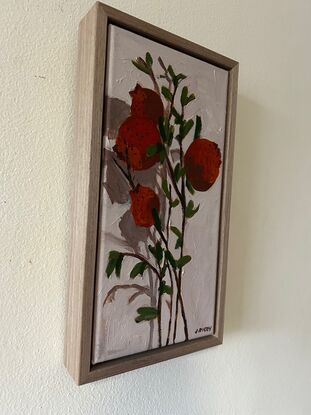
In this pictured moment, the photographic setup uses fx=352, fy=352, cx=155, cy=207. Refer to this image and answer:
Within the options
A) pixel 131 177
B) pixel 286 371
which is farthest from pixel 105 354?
pixel 286 371

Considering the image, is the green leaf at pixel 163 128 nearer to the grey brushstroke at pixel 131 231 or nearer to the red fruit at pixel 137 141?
the red fruit at pixel 137 141

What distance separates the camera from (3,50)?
403mm

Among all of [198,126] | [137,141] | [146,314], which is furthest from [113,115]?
[146,314]

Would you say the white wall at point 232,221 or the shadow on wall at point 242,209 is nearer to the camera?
the white wall at point 232,221

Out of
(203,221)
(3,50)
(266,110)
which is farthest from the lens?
(266,110)

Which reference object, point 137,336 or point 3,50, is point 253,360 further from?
point 3,50

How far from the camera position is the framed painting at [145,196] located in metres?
0.42

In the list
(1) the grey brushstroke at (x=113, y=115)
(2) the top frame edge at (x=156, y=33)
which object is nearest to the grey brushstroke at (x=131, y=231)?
(1) the grey brushstroke at (x=113, y=115)

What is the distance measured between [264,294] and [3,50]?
620 millimetres

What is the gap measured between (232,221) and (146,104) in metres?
0.29

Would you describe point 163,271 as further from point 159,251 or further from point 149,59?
point 149,59

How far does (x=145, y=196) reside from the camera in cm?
47

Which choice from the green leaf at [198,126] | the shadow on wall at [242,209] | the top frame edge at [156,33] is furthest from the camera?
the shadow on wall at [242,209]
